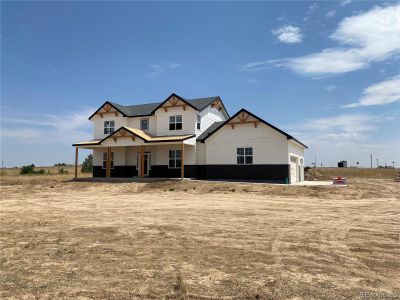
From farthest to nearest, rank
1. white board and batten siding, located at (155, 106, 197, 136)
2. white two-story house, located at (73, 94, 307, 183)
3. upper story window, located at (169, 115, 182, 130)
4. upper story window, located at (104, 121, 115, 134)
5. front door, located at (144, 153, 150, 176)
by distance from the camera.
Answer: upper story window, located at (104, 121, 115, 134), front door, located at (144, 153, 150, 176), upper story window, located at (169, 115, 182, 130), white board and batten siding, located at (155, 106, 197, 136), white two-story house, located at (73, 94, 307, 183)

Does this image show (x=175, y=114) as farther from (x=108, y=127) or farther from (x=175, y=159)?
(x=108, y=127)

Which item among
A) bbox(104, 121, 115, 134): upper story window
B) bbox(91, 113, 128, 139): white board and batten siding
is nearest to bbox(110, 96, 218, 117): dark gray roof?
bbox(91, 113, 128, 139): white board and batten siding

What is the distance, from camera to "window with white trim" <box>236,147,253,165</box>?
91.5 feet

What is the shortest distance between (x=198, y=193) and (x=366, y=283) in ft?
55.5

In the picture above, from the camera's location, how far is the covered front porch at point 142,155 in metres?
29.6

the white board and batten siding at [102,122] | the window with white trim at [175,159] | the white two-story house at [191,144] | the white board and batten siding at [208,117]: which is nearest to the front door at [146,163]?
the white two-story house at [191,144]

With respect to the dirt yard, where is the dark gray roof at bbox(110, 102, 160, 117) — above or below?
above

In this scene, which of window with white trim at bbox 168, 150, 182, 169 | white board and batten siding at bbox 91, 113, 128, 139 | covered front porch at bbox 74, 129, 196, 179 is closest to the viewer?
covered front porch at bbox 74, 129, 196, 179

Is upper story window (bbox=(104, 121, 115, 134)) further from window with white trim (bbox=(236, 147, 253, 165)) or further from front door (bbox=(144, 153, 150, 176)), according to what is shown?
window with white trim (bbox=(236, 147, 253, 165))

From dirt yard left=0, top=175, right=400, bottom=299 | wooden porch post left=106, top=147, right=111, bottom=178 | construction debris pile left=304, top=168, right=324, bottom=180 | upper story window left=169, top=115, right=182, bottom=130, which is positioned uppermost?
upper story window left=169, top=115, right=182, bottom=130

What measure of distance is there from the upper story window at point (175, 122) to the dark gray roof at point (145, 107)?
6.63 ft

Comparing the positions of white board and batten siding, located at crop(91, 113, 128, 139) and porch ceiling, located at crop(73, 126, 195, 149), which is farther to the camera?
white board and batten siding, located at crop(91, 113, 128, 139)

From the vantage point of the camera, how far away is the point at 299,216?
12.5 m

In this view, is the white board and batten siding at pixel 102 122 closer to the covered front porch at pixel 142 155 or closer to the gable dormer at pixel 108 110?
the gable dormer at pixel 108 110
